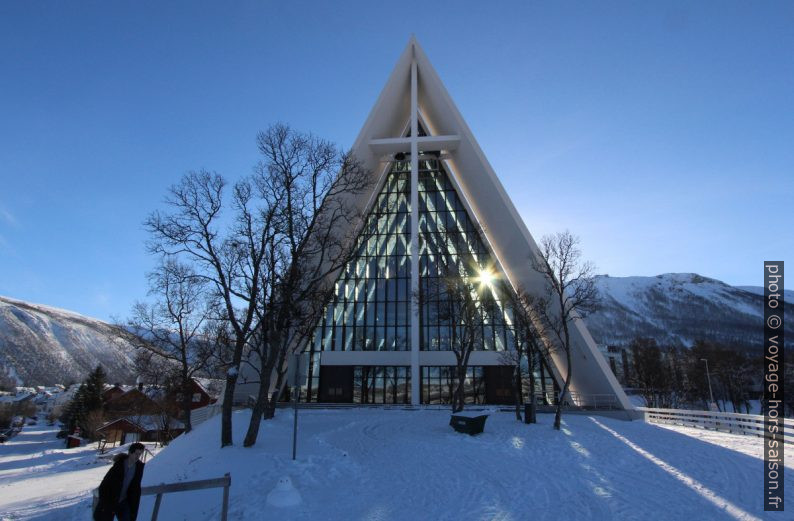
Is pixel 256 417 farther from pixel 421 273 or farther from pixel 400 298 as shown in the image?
pixel 421 273

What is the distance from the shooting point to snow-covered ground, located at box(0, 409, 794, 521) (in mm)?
5961

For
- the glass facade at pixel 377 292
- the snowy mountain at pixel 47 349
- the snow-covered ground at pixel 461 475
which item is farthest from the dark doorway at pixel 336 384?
the snowy mountain at pixel 47 349

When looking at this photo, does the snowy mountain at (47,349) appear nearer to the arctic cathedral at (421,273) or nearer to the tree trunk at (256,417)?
the arctic cathedral at (421,273)

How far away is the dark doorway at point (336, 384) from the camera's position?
2592 centimetres

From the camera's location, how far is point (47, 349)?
159 m

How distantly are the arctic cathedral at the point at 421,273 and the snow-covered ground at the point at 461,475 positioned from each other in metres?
10.5

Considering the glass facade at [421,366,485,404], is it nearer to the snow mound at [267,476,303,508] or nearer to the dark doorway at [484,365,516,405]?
the dark doorway at [484,365,516,405]

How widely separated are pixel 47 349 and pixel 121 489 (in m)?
208

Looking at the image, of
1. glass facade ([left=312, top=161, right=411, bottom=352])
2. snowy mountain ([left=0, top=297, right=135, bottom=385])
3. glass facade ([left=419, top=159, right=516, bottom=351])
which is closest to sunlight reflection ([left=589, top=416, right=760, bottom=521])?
glass facade ([left=419, top=159, right=516, bottom=351])

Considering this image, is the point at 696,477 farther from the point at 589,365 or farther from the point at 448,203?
the point at 448,203

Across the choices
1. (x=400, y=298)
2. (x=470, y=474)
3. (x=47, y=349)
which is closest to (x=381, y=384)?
(x=400, y=298)

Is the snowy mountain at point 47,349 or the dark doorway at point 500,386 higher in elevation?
the dark doorway at point 500,386

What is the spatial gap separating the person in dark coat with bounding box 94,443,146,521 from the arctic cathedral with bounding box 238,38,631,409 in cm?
1771

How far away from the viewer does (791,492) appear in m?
6.73
